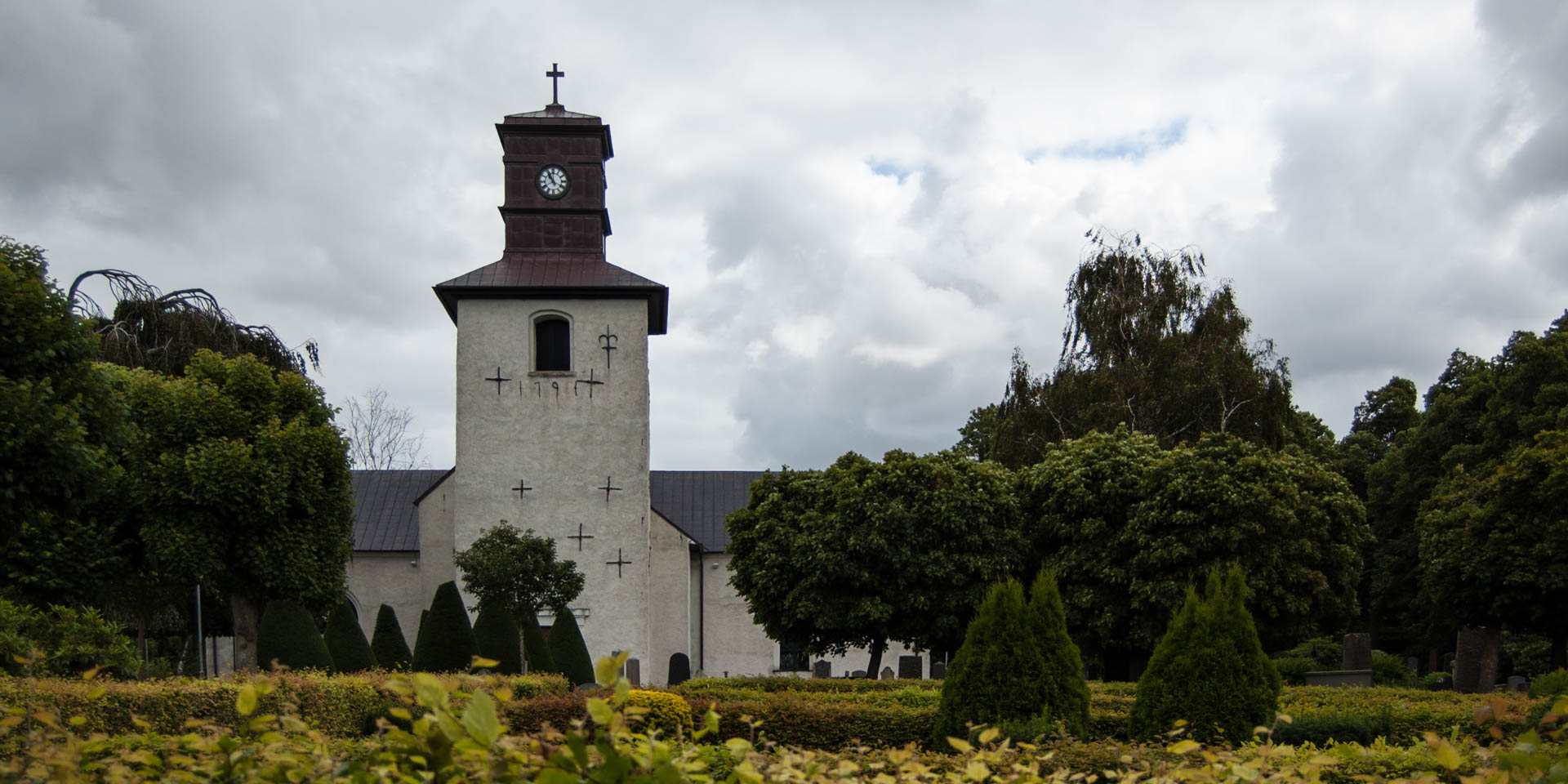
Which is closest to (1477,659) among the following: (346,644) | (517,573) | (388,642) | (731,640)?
(731,640)

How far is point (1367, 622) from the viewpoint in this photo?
1451 inches

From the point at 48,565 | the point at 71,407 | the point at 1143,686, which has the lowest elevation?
the point at 1143,686

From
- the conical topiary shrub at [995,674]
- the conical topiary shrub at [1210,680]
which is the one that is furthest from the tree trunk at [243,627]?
the conical topiary shrub at [1210,680]

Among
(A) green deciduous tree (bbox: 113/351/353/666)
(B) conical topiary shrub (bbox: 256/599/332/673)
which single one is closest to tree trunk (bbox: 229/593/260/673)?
(A) green deciduous tree (bbox: 113/351/353/666)

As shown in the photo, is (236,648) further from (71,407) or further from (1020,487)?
(1020,487)

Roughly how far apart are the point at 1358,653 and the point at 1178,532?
3.47 m

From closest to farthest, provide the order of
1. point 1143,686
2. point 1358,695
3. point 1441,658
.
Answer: point 1143,686 → point 1358,695 → point 1441,658

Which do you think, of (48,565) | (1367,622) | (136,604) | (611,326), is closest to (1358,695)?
(611,326)

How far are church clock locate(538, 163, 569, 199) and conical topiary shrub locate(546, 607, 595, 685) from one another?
29.8 feet

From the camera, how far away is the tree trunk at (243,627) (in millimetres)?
20125

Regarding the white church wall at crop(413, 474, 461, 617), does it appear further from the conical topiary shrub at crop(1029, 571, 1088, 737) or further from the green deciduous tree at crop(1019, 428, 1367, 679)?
the conical topiary shrub at crop(1029, 571, 1088, 737)

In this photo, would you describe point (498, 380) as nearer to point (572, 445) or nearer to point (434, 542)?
point (572, 445)

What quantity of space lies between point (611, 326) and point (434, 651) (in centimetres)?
849

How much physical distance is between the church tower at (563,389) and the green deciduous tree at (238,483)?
17.7ft
